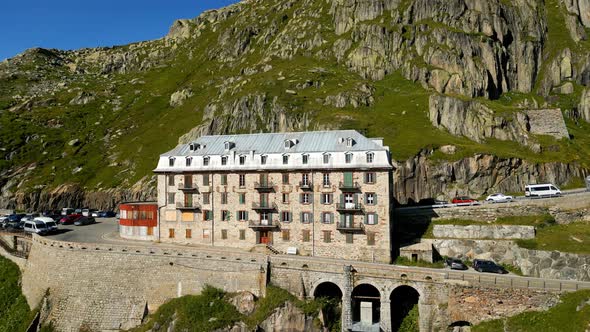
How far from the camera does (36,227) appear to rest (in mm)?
76938

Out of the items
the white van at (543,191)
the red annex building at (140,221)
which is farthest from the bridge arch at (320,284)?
the white van at (543,191)

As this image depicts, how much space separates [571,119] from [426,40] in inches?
2056

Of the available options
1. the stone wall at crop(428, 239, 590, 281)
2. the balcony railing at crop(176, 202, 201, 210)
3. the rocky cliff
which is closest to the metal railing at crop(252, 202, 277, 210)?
the balcony railing at crop(176, 202, 201, 210)

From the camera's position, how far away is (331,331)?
49.3 metres

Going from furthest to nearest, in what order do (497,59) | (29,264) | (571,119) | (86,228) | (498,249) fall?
(497,59)
(571,119)
(86,228)
(29,264)
(498,249)

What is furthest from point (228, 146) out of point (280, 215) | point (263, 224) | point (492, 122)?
point (492, 122)

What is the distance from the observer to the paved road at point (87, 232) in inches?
2800

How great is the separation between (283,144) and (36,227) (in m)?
50.7

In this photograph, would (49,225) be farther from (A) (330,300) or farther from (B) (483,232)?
(B) (483,232)

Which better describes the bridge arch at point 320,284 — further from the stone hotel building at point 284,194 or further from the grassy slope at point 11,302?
the grassy slope at point 11,302

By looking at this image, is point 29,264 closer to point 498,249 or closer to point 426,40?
point 498,249

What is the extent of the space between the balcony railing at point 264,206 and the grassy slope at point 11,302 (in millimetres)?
36792

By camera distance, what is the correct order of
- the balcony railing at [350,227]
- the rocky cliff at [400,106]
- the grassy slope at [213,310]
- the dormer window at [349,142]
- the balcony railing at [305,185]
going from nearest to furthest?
1. the grassy slope at [213,310]
2. the balcony railing at [350,227]
3. the balcony railing at [305,185]
4. the dormer window at [349,142]
5. the rocky cliff at [400,106]

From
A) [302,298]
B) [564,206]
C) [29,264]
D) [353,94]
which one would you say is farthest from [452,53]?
[29,264]
